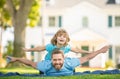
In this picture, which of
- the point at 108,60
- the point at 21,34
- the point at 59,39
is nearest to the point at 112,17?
the point at 108,60

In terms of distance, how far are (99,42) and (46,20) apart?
5.73m

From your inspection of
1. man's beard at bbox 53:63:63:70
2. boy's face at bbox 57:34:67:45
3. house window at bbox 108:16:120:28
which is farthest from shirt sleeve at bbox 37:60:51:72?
house window at bbox 108:16:120:28

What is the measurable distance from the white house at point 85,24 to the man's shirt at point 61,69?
33.6 metres

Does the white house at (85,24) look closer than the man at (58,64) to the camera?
No

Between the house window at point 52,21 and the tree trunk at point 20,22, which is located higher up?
the house window at point 52,21

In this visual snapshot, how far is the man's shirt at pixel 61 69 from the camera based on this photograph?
9656 millimetres

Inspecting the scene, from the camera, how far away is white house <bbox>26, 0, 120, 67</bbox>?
44.8 metres

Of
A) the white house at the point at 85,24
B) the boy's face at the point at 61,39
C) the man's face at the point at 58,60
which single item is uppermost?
the white house at the point at 85,24

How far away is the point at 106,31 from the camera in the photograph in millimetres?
Result: 45594

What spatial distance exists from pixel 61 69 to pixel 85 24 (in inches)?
1411

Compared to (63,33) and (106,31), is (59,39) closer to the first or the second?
(63,33)

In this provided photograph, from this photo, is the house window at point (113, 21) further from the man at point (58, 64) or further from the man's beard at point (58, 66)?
the man's beard at point (58, 66)

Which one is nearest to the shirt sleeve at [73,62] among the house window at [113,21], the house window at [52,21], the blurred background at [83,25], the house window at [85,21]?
the blurred background at [83,25]

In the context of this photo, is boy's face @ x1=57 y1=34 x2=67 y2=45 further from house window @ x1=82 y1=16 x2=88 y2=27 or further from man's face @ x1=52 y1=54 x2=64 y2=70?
house window @ x1=82 y1=16 x2=88 y2=27
